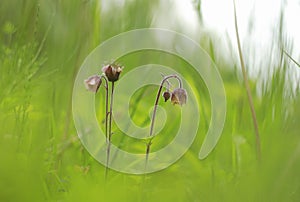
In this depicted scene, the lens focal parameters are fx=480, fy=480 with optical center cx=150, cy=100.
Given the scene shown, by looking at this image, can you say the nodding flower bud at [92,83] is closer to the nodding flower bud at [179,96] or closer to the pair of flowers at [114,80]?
the pair of flowers at [114,80]

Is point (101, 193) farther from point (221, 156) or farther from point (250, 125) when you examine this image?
point (250, 125)

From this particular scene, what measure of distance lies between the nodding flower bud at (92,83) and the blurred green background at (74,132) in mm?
41

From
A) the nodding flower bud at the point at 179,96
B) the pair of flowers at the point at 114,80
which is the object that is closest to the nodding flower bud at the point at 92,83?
the pair of flowers at the point at 114,80

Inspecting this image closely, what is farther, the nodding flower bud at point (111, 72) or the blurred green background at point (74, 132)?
the nodding flower bud at point (111, 72)

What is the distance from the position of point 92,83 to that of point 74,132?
134 millimetres

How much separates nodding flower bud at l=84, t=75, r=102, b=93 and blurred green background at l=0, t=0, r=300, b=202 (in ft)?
0.13

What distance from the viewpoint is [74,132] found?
39.8 inches

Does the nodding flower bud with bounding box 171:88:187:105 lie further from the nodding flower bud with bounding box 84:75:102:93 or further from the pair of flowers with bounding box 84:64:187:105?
the nodding flower bud with bounding box 84:75:102:93

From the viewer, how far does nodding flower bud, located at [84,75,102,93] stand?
0.93m

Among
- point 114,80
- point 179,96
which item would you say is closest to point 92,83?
point 114,80

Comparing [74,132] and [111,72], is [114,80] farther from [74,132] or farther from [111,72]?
[74,132]

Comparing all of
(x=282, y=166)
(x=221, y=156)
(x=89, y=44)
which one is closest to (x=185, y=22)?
(x=89, y=44)

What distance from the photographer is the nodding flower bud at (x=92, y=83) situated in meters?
0.93

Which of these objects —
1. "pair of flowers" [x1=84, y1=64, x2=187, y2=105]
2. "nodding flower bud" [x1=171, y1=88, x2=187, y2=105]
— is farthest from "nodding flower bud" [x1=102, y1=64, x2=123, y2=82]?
"nodding flower bud" [x1=171, y1=88, x2=187, y2=105]
